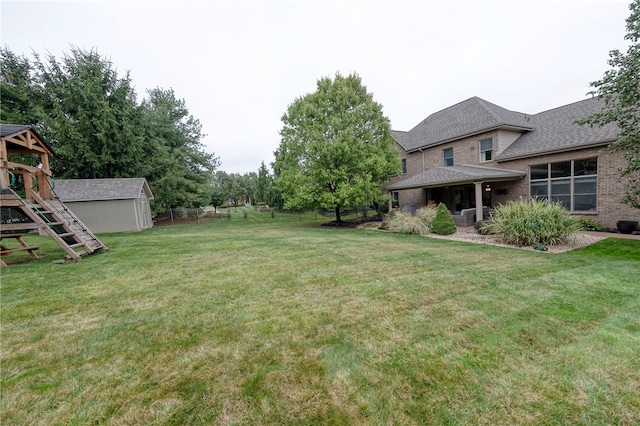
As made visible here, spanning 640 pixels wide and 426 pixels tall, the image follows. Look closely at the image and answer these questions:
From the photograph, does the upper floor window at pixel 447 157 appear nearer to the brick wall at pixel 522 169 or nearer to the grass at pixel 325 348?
the brick wall at pixel 522 169

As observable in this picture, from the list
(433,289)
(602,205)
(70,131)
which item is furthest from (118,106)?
(602,205)

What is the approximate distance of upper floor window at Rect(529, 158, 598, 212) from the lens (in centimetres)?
1120

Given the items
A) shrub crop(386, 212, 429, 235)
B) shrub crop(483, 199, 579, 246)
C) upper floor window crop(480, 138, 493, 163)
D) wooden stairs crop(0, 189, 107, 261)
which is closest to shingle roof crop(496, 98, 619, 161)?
upper floor window crop(480, 138, 493, 163)

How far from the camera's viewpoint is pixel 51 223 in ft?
22.2

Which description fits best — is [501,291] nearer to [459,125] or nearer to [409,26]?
[409,26]

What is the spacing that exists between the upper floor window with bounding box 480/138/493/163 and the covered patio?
0.72 meters

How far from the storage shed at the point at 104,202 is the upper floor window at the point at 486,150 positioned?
70.9 feet

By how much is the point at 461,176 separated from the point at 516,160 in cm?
324

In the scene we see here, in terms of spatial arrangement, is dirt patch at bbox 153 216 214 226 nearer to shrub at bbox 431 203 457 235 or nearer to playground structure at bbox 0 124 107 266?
playground structure at bbox 0 124 107 266

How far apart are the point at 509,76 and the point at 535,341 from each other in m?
25.3

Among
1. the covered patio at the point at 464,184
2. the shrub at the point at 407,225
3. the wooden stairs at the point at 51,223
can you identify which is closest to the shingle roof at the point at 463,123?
the covered patio at the point at 464,184

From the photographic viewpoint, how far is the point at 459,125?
17.0m

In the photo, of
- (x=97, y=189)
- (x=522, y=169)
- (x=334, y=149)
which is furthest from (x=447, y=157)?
(x=97, y=189)

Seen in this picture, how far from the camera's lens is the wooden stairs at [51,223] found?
6.55 m
